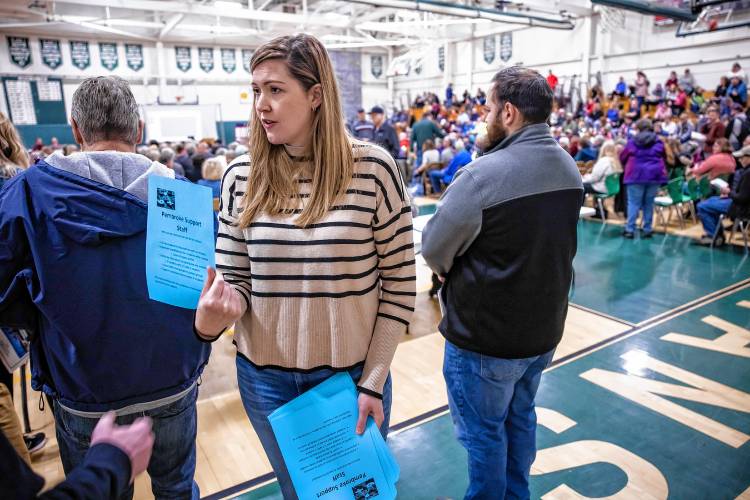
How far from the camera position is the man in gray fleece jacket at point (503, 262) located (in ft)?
5.00

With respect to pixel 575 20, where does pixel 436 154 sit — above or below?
below

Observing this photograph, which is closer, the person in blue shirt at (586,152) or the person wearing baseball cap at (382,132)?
the person wearing baseball cap at (382,132)

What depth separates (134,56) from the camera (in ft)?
61.9

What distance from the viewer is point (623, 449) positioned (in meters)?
2.48

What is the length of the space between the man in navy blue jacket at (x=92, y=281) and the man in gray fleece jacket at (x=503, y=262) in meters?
0.87

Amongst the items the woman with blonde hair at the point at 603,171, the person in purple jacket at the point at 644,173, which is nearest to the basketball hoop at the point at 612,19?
the woman with blonde hair at the point at 603,171

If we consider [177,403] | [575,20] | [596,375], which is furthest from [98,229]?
[575,20]

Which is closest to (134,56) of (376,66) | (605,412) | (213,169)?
(376,66)

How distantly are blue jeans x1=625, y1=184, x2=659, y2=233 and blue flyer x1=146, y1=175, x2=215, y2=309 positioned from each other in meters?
7.07

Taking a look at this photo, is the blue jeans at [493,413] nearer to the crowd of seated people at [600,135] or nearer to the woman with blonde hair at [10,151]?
the woman with blonde hair at [10,151]

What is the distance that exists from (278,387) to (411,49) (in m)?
24.6

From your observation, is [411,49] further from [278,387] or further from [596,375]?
[278,387]

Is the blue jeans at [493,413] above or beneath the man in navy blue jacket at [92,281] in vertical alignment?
beneath

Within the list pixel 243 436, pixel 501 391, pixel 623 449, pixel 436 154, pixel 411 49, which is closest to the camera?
pixel 501 391
